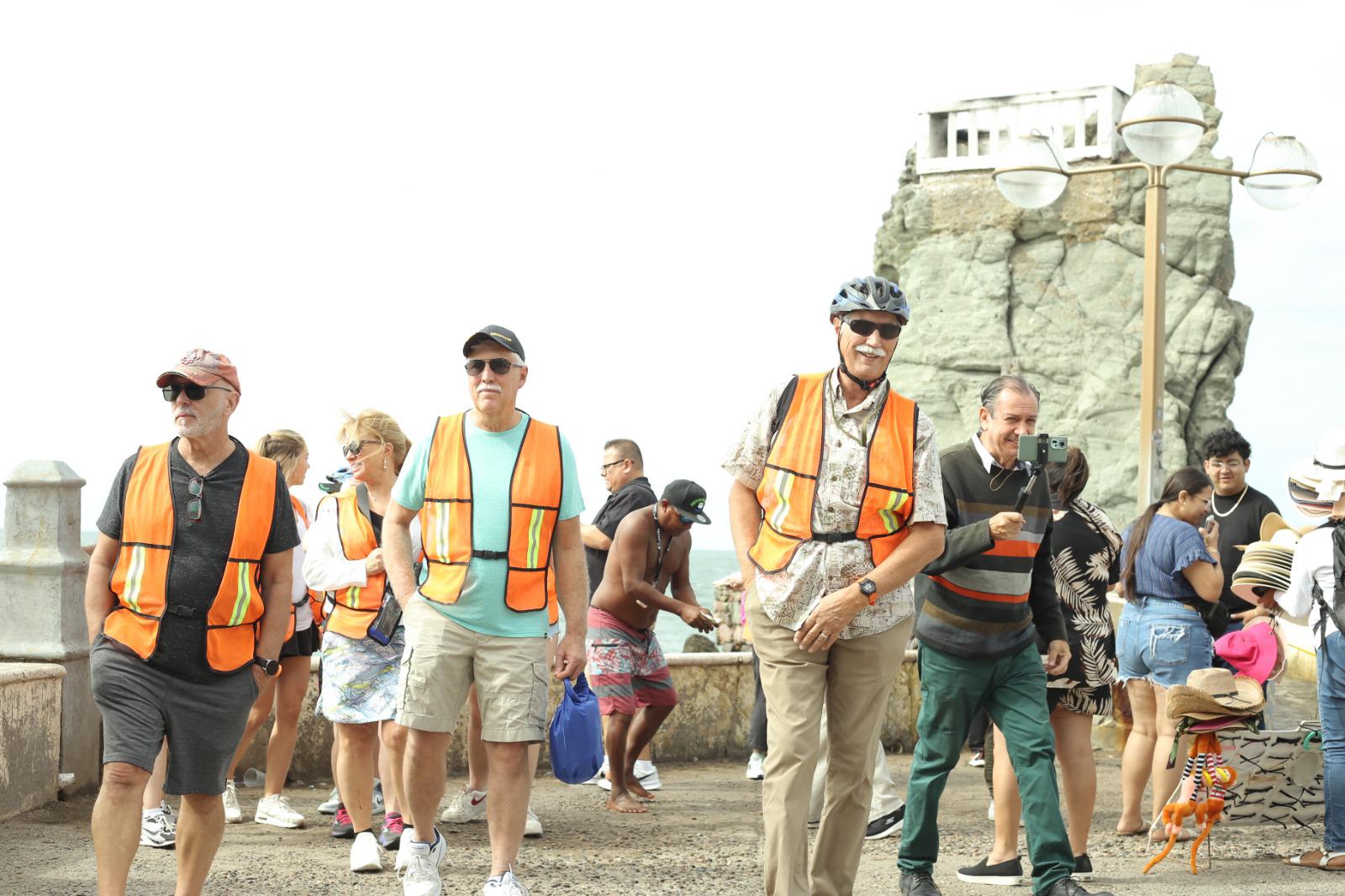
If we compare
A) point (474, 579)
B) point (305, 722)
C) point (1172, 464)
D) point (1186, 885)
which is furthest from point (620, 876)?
point (1172, 464)

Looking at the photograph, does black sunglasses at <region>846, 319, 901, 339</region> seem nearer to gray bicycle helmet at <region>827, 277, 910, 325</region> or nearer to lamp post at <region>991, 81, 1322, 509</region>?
gray bicycle helmet at <region>827, 277, 910, 325</region>

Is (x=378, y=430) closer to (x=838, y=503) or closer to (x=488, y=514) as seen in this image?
(x=488, y=514)

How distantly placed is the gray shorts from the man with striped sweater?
2.45 metres

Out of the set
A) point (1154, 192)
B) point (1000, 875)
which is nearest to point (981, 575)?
point (1000, 875)

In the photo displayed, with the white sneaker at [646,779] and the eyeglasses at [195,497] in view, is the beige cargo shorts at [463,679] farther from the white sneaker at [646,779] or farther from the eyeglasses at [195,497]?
the white sneaker at [646,779]

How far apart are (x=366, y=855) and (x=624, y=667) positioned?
2.05 m

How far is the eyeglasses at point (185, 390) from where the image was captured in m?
4.50

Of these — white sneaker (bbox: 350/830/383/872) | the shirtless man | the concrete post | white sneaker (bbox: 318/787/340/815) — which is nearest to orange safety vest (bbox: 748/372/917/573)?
white sneaker (bbox: 350/830/383/872)

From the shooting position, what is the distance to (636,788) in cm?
759

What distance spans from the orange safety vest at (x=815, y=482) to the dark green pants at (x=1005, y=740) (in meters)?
0.92

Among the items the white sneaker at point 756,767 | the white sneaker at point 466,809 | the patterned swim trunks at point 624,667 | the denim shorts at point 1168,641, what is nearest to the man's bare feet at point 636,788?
the patterned swim trunks at point 624,667

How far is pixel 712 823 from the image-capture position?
22.5ft

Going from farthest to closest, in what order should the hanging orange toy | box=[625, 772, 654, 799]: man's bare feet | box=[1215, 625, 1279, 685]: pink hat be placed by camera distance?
box=[625, 772, 654, 799]: man's bare feet → box=[1215, 625, 1279, 685]: pink hat → the hanging orange toy

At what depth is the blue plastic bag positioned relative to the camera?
576cm
